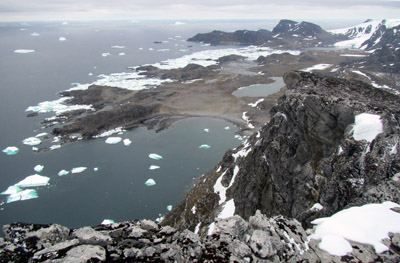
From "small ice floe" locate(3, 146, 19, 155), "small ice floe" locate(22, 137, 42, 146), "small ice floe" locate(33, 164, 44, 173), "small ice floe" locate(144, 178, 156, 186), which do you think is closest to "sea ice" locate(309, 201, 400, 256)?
"small ice floe" locate(144, 178, 156, 186)

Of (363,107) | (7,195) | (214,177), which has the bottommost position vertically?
(7,195)

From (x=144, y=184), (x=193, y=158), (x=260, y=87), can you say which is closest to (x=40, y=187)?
(x=144, y=184)

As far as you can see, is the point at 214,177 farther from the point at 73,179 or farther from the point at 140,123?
the point at 140,123

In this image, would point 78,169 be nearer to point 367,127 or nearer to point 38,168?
point 38,168

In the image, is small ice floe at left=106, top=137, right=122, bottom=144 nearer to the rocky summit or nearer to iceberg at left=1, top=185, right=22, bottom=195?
iceberg at left=1, top=185, right=22, bottom=195

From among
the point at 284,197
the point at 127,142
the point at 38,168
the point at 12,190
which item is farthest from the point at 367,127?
the point at 127,142

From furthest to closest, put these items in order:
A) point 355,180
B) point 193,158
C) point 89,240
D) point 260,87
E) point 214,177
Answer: point 260,87 → point 193,158 → point 214,177 → point 355,180 → point 89,240
